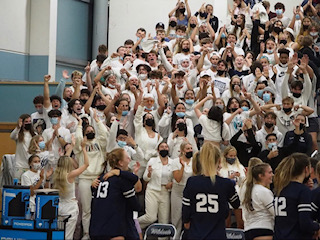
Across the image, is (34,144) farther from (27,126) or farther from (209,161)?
(209,161)

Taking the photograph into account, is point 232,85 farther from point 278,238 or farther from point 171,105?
point 278,238

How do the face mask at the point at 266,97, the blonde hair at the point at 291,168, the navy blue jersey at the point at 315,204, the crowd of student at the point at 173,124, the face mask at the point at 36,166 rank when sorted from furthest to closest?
1. the face mask at the point at 266,97
2. the face mask at the point at 36,166
3. the crowd of student at the point at 173,124
4. the navy blue jersey at the point at 315,204
5. the blonde hair at the point at 291,168

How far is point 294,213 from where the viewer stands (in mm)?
8039

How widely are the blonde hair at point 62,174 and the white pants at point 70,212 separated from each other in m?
0.24

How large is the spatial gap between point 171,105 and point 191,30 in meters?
5.17

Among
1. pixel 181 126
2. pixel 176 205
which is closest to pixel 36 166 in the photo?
pixel 176 205

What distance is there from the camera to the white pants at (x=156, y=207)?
517 inches

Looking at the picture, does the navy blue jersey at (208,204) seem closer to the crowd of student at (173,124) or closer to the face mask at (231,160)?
the crowd of student at (173,124)

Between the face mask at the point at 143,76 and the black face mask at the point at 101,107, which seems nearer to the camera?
the black face mask at the point at 101,107

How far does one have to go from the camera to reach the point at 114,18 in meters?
25.5

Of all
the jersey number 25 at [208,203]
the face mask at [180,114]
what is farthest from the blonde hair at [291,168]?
the face mask at [180,114]

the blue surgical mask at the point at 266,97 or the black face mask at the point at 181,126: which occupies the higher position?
the blue surgical mask at the point at 266,97

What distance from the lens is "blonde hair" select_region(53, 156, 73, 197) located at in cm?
1198

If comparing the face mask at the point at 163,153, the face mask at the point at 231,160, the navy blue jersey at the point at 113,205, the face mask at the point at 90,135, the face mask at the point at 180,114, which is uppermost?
the face mask at the point at 180,114
